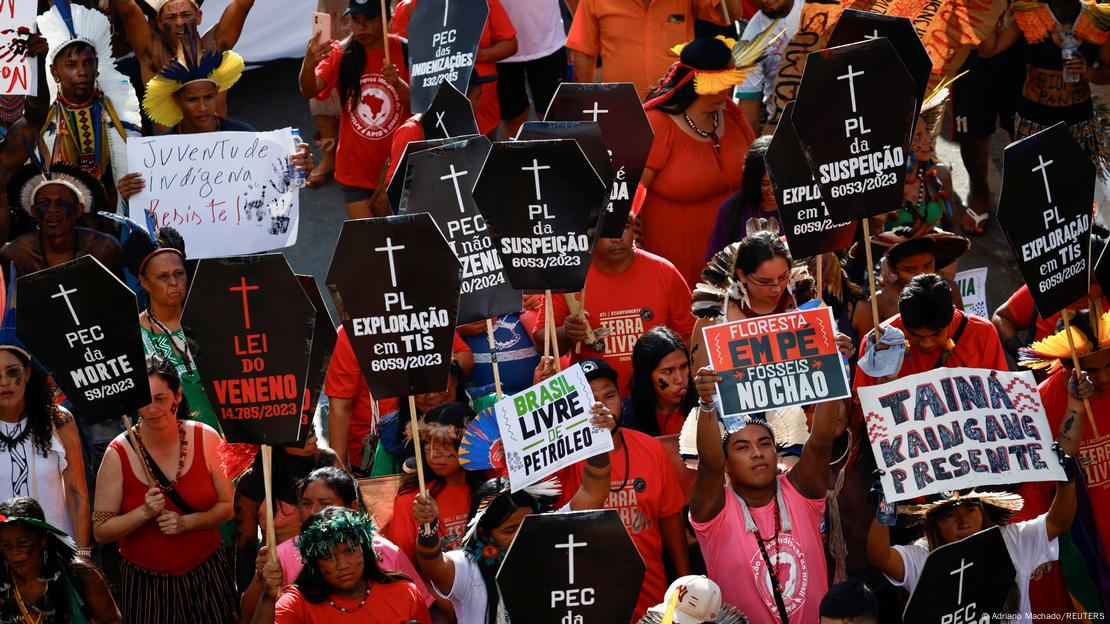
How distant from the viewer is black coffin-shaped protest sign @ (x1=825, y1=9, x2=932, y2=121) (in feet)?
23.2

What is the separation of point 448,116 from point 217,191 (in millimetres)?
1414

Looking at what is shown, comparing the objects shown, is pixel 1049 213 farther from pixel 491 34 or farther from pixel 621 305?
pixel 491 34

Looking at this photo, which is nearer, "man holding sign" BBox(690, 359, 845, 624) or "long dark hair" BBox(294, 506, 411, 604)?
"long dark hair" BBox(294, 506, 411, 604)

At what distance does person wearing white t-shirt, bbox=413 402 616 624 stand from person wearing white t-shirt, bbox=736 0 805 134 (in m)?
3.87

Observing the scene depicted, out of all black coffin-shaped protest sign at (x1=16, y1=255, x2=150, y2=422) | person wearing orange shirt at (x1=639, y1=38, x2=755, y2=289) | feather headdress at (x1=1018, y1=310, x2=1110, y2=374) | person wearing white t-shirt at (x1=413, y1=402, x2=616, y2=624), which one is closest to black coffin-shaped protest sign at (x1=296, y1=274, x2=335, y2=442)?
person wearing white t-shirt at (x1=413, y1=402, x2=616, y2=624)

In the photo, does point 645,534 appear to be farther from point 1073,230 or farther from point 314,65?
point 314,65

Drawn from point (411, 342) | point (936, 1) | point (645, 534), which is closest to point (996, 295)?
point (936, 1)

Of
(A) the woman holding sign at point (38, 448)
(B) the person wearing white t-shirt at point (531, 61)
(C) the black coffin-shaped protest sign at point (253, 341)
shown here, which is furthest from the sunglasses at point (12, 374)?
(B) the person wearing white t-shirt at point (531, 61)

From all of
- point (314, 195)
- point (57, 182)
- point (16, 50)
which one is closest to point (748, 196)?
point (57, 182)

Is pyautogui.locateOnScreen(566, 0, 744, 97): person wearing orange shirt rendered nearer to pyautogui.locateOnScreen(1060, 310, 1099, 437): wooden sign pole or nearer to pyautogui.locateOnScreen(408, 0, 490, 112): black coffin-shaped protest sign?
pyautogui.locateOnScreen(408, 0, 490, 112): black coffin-shaped protest sign

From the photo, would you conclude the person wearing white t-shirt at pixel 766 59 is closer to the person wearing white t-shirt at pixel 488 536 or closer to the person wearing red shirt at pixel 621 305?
the person wearing red shirt at pixel 621 305

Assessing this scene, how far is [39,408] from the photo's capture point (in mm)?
7160

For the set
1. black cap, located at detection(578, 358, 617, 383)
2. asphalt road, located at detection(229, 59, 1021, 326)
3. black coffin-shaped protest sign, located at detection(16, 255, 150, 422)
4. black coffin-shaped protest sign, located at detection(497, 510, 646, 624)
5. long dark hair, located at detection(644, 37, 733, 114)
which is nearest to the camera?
black coffin-shaped protest sign, located at detection(497, 510, 646, 624)

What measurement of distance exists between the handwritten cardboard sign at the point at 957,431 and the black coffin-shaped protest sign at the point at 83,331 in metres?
2.89
